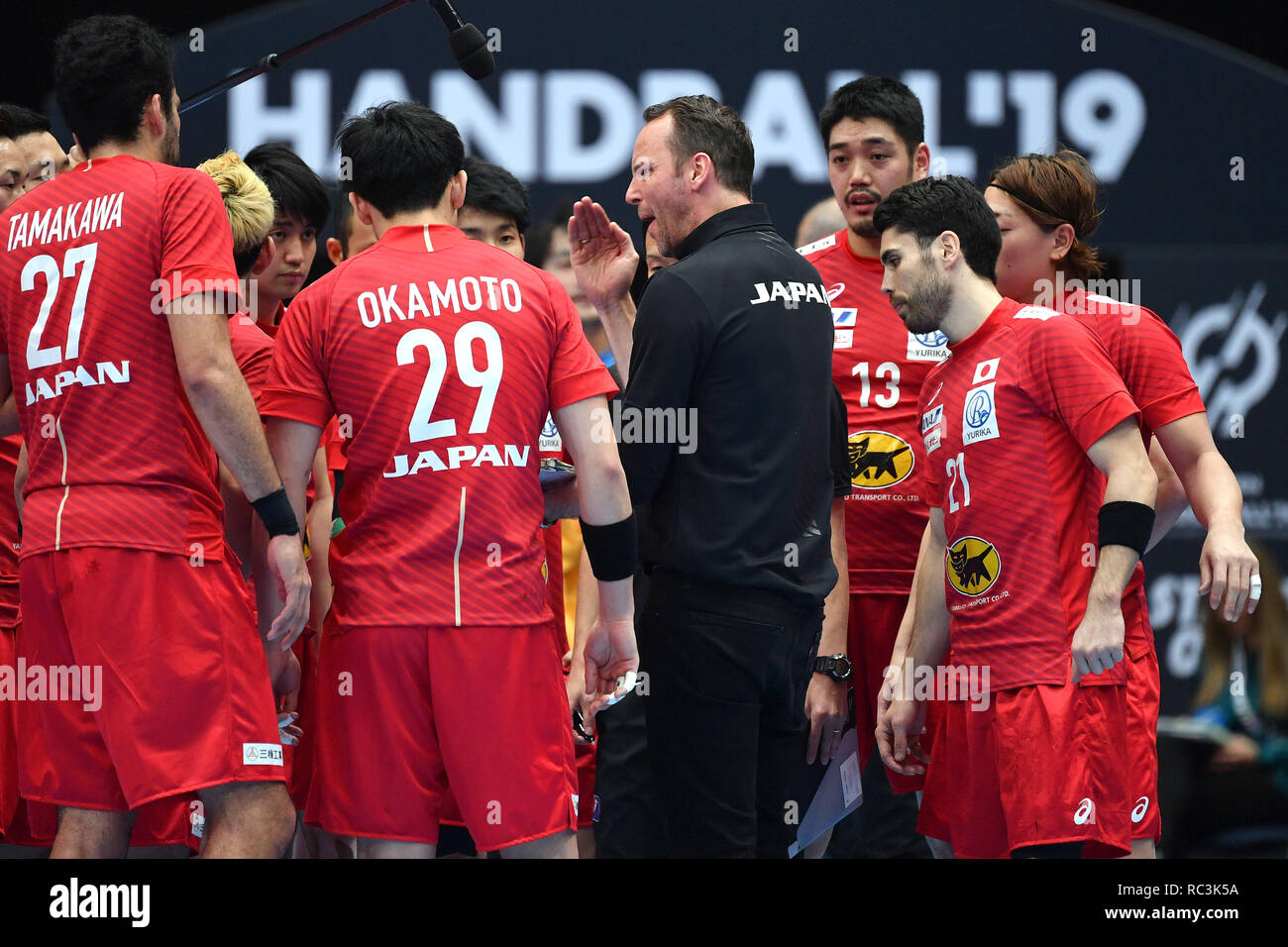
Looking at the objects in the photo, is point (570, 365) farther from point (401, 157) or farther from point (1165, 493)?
point (1165, 493)

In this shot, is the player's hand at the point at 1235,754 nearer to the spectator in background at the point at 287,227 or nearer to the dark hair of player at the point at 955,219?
the dark hair of player at the point at 955,219

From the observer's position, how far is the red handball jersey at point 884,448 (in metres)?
4.50

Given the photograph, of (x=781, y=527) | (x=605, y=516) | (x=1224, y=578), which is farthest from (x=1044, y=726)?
(x=605, y=516)

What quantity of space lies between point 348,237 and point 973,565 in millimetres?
2302

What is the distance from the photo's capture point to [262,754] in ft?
10.7

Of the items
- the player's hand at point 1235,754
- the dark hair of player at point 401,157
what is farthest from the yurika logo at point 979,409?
the player's hand at point 1235,754

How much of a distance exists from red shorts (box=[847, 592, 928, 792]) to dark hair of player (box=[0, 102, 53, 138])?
2.70 m

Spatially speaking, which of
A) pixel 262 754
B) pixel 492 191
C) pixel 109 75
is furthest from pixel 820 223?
pixel 262 754

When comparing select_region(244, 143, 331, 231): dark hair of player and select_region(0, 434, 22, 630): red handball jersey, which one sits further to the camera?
select_region(244, 143, 331, 231): dark hair of player

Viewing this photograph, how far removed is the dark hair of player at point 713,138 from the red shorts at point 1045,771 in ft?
4.70

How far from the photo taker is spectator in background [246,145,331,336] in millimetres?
4398

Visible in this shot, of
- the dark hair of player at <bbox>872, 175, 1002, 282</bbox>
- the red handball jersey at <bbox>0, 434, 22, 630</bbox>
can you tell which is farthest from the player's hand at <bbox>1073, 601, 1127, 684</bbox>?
the red handball jersey at <bbox>0, 434, 22, 630</bbox>

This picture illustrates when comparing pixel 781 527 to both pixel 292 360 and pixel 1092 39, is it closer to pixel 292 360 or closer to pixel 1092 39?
pixel 292 360

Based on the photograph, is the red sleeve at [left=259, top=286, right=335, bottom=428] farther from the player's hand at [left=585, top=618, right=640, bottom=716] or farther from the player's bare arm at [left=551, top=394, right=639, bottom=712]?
the player's hand at [left=585, top=618, right=640, bottom=716]
